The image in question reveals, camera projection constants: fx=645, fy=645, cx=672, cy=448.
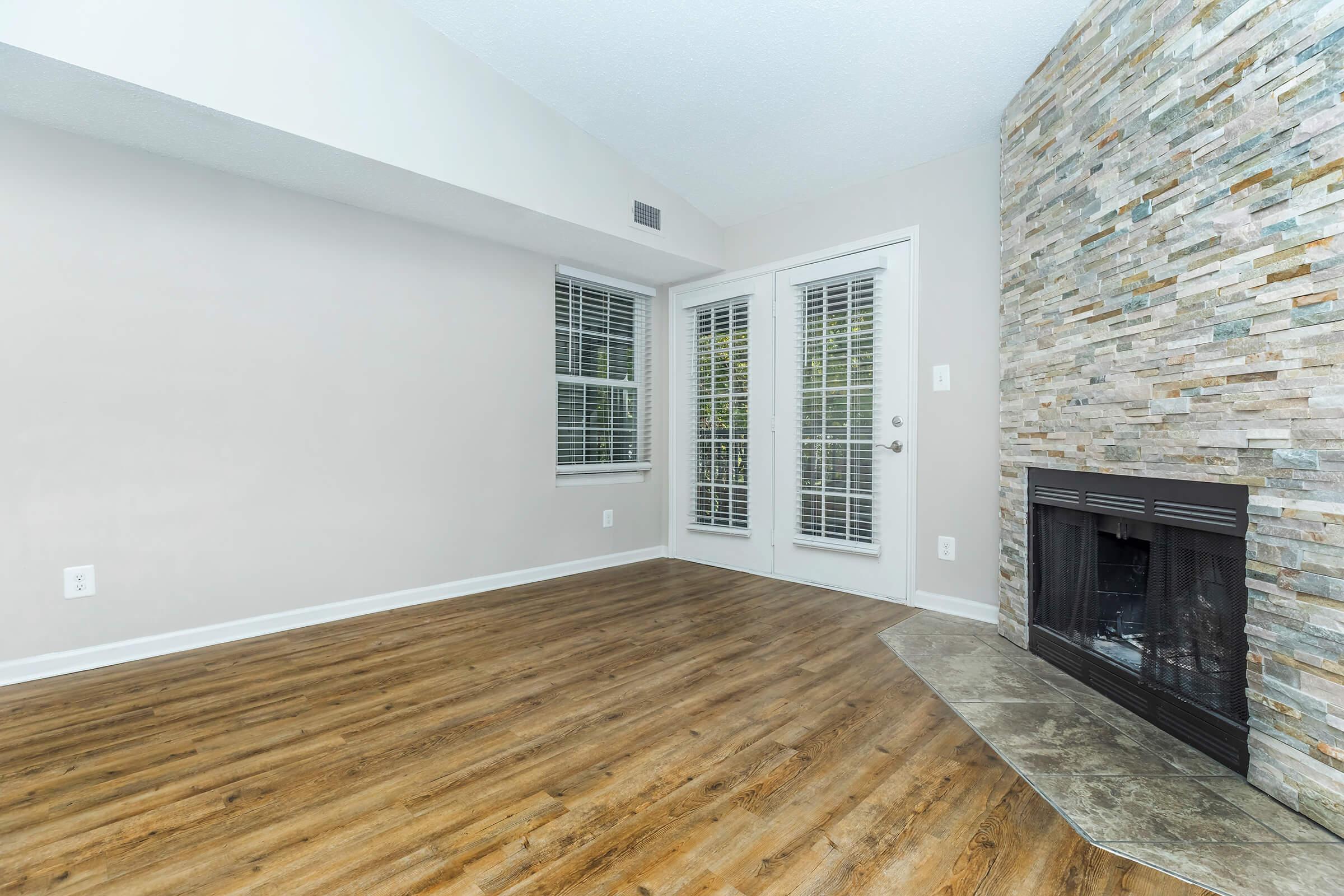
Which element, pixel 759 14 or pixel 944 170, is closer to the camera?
pixel 759 14

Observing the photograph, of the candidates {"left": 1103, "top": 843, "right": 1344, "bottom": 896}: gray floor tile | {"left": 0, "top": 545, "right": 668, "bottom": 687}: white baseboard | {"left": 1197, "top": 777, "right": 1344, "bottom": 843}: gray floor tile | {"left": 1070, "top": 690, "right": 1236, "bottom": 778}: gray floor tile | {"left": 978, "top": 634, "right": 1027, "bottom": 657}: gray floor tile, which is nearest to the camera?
{"left": 1103, "top": 843, "right": 1344, "bottom": 896}: gray floor tile

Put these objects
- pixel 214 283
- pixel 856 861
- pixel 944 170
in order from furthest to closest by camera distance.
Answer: pixel 944 170 < pixel 214 283 < pixel 856 861

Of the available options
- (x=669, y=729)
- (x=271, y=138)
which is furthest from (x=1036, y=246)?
(x=271, y=138)

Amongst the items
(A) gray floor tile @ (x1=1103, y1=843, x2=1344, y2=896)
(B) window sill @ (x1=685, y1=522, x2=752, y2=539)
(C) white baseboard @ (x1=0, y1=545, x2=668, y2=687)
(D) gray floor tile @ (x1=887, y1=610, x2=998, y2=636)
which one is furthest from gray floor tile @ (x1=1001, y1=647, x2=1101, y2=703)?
(C) white baseboard @ (x1=0, y1=545, x2=668, y2=687)

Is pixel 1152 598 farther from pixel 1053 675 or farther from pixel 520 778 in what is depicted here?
Answer: pixel 520 778

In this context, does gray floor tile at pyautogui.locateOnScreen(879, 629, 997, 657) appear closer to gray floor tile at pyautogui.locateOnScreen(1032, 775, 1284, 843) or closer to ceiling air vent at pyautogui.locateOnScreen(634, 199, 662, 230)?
gray floor tile at pyautogui.locateOnScreen(1032, 775, 1284, 843)

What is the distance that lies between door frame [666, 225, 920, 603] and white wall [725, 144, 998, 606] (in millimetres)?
30

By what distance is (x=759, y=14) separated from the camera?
2.54 m

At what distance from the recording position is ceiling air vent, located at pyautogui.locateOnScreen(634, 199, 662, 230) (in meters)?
3.79

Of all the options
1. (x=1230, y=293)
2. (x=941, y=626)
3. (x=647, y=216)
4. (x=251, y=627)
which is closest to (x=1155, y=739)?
(x=941, y=626)

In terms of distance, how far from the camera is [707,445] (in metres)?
4.54

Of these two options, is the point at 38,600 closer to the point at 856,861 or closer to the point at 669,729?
the point at 669,729

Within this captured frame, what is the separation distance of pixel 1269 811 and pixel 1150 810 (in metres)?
0.28

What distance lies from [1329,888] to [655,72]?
11.1ft
